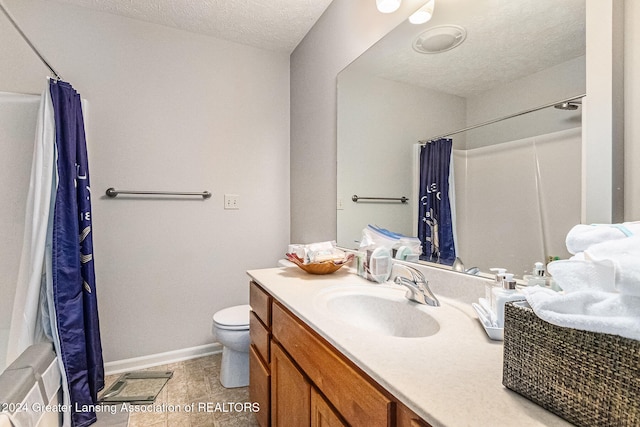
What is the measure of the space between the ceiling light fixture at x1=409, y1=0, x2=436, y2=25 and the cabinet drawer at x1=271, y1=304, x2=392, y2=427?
127 centimetres

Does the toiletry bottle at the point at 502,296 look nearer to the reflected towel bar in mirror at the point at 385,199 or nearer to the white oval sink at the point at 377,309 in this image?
the white oval sink at the point at 377,309

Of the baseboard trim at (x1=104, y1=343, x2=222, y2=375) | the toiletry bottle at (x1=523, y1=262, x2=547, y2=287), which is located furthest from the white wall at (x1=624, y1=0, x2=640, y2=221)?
the baseboard trim at (x1=104, y1=343, x2=222, y2=375)

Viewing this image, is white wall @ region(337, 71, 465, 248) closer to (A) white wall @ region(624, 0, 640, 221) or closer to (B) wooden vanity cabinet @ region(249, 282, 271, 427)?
(A) white wall @ region(624, 0, 640, 221)

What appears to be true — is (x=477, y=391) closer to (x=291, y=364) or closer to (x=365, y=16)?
(x=291, y=364)

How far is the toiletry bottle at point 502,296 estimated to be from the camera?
0.72 metres

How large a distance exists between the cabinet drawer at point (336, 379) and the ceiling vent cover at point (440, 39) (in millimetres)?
1158

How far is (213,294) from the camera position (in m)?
2.18

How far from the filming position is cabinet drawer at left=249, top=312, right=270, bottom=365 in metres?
1.22

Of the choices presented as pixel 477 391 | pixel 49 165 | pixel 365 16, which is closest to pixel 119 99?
pixel 49 165

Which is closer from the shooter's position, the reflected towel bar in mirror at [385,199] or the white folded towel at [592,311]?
the white folded towel at [592,311]

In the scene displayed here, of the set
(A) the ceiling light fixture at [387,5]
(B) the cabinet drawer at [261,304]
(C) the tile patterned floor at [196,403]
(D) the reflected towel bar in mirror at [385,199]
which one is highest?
(A) the ceiling light fixture at [387,5]

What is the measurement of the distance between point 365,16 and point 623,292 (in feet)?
5.28

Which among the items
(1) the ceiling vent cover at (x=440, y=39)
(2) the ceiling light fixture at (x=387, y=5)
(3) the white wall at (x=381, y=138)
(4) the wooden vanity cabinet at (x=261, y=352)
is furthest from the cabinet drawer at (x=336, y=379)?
(2) the ceiling light fixture at (x=387, y=5)

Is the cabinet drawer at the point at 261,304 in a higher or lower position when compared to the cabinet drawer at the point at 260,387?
higher
